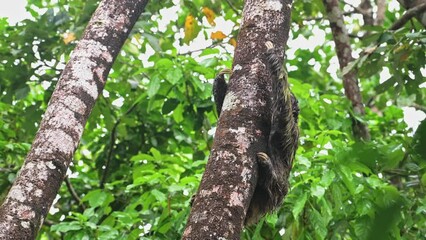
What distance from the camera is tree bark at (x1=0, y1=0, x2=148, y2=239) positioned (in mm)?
1991

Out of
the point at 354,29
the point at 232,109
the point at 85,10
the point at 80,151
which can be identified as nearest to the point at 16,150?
the point at 85,10

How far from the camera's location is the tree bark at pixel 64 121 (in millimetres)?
1991

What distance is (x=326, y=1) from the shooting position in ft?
18.3

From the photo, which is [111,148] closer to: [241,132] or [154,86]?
[154,86]

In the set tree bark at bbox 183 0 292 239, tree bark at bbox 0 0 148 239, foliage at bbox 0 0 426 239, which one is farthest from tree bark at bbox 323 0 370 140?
tree bark at bbox 183 0 292 239

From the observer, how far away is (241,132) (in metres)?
1.86

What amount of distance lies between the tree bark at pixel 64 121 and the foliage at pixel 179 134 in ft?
3.77

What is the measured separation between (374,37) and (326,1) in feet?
6.28

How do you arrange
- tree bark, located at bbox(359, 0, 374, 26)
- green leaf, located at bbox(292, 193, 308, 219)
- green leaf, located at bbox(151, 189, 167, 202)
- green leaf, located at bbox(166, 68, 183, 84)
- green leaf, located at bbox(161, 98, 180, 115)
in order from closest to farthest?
1. green leaf, located at bbox(292, 193, 308, 219)
2. green leaf, located at bbox(151, 189, 167, 202)
3. green leaf, located at bbox(166, 68, 183, 84)
4. green leaf, located at bbox(161, 98, 180, 115)
5. tree bark, located at bbox(359, 0, 374, 26)

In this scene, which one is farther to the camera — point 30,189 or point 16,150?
point 16,150

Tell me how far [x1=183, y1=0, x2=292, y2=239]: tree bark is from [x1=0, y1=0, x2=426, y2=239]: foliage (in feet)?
2.16

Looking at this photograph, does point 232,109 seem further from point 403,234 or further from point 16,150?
point 16,150

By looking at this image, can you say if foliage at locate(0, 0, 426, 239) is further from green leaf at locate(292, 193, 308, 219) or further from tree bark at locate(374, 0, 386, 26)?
tree bark at locate(374, 0, 386, 26)

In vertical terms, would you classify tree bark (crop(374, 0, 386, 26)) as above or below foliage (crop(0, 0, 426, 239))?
above
